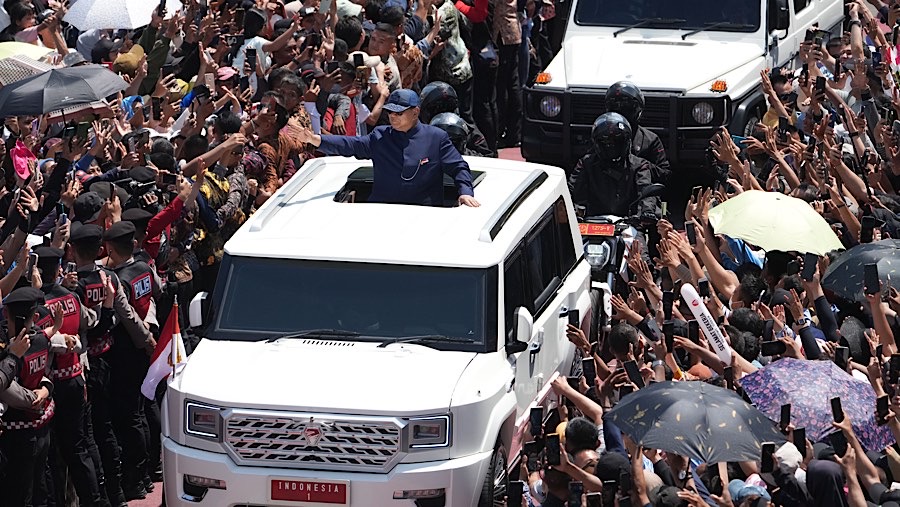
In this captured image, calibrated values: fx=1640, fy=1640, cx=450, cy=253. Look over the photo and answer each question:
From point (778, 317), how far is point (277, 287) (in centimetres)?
285

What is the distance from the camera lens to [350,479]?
8.54 metres

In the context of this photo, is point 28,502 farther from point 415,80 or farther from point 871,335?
point 415,80

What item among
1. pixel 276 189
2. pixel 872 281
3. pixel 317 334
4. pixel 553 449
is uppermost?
pixel 872 281

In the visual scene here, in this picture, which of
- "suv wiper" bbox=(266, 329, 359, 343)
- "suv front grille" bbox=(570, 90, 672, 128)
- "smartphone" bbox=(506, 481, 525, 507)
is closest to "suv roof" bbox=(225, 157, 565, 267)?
"suv wiper" bbox=(266, 329, 359, 343)

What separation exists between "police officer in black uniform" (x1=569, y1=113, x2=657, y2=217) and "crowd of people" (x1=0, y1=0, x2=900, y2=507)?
0.06 ft

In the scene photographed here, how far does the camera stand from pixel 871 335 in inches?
342

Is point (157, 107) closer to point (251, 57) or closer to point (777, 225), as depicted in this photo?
point (251, 57)

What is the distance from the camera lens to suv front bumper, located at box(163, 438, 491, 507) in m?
8.53

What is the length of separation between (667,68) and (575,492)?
31.6 ft

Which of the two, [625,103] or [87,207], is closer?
[87,207]

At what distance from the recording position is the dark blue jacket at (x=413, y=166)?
10.8 metres

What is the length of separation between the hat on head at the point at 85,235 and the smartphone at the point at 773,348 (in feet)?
13.2

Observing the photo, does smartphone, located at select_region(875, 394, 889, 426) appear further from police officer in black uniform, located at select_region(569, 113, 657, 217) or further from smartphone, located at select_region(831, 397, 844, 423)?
police officer in black uniform, located at select_region(569, 113, 657, 217)

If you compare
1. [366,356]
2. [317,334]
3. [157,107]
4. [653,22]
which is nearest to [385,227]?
[317,334]
